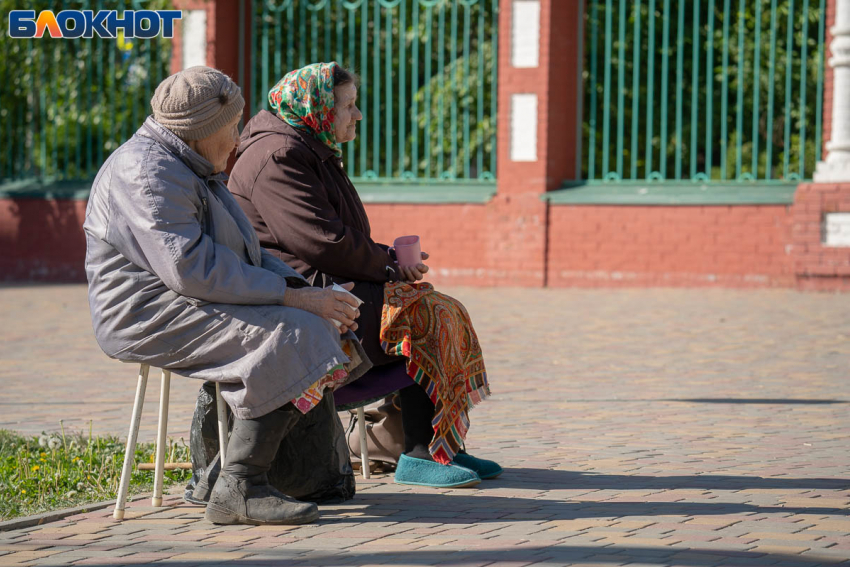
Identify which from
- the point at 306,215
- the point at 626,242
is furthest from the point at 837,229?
the point at 306,215

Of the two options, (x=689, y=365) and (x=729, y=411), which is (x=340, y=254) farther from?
(x=689, y=365)

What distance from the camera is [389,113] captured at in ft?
48.9

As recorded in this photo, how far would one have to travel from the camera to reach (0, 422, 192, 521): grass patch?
447 centimetres

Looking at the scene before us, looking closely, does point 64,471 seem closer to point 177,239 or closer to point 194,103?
point 177,239

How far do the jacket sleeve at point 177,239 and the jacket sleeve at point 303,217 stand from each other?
641mm

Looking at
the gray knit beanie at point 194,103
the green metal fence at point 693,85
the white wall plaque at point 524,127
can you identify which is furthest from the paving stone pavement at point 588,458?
the white wall plaque at point 524,127

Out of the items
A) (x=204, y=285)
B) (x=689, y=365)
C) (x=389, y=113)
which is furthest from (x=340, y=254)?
(x=389, y=113)

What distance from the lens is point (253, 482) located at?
13.3 feet

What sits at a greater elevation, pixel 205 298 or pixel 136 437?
pixel 205 298

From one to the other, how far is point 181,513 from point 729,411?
10.3ft

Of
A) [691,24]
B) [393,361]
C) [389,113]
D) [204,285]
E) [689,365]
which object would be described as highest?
[691,24]

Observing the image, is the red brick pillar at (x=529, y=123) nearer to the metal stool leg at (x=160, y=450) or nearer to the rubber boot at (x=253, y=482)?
the metal stool leg at (x=160, y=450)

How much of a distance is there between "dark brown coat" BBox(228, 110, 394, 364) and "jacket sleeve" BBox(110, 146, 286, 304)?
65 centimetres

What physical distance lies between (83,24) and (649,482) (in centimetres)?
1343
